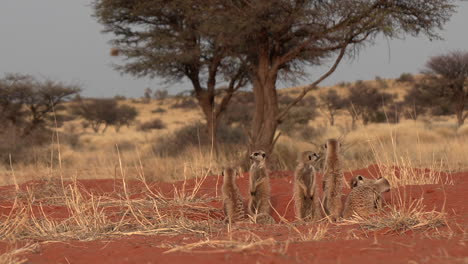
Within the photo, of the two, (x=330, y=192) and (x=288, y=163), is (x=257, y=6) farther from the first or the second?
(x=330, y=192)

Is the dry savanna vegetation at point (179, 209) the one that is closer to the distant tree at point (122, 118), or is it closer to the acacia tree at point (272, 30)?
the acacia tree at point (272, 30)

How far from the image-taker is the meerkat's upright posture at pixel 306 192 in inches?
203

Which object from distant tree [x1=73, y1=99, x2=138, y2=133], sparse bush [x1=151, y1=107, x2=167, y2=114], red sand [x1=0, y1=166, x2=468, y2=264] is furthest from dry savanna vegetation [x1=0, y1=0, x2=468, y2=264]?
sparse bush [x1=151, y1=107, x2=167, y2=114]

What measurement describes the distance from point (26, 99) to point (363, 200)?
1924cm

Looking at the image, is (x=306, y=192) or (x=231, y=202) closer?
(x=231, y=202)

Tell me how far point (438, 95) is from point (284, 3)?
18.4 m

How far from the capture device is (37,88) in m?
21.4

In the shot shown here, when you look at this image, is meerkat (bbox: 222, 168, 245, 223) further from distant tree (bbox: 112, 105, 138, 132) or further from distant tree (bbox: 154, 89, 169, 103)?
distant tree (bbox: 154, 89, 169, 103)

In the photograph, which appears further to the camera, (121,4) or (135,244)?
(121,4)

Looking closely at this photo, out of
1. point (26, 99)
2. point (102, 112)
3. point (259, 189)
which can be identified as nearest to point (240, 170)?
point (259, 189)

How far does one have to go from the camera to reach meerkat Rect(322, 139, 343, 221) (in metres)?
5.11

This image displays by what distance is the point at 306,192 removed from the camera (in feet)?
17.1

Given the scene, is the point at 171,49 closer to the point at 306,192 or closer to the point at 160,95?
the point at 306,192

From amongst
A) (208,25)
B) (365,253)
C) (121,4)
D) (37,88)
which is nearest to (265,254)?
(365,253)
